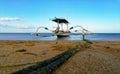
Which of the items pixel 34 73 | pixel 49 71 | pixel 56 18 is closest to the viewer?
pixel 34 73

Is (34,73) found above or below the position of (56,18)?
below

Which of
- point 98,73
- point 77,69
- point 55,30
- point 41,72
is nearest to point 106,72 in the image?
point 98,73

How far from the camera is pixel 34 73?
838 cm

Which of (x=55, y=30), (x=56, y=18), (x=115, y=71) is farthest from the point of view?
(x=55, y=30)

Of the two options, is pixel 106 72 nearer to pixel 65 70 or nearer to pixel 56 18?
pixel 65 70

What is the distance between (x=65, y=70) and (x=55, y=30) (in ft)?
250

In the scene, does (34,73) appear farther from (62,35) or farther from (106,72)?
(62,35)

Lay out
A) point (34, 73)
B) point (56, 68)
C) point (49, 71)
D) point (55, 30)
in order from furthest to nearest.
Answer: point (55, 30) → point (56, 68) → point (49, 71) → point (34, 73)

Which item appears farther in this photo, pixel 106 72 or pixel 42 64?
pixel 42 64

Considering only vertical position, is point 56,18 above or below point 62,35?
above

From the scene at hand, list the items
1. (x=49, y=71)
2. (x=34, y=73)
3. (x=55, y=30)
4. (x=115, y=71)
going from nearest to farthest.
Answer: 1. (x=34, y=73)
2. (x=49, y=71)
3. (x=115, y=71)
4. (x=55, y=30)

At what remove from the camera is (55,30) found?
86312 millimetres

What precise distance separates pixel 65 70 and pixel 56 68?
0.61m

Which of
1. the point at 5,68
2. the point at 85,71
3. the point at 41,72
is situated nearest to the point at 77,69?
the point at 85,71
